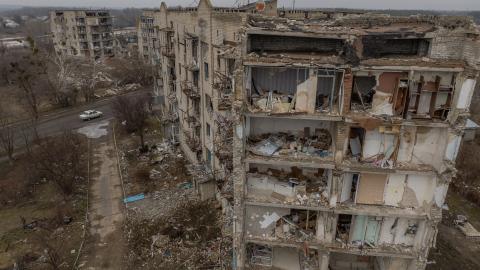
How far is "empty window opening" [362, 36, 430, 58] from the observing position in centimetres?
1271

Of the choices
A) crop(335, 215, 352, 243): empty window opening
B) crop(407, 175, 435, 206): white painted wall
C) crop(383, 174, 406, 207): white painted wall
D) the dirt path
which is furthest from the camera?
the dirt path

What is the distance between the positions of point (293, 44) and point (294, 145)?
4.24m

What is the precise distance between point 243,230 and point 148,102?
34.4m

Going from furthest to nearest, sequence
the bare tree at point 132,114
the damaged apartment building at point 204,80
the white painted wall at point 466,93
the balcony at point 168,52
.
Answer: the bare tree at point 132,114 < the balcony at point 168,52 < the damaged apartment building at point 204,80 < the white painted wall at point 466,93

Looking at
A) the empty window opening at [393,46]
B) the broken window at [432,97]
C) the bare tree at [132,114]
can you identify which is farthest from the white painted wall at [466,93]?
the bare tree at [132,114]

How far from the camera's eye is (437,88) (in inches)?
491

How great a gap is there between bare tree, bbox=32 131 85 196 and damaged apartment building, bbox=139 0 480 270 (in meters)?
17.4

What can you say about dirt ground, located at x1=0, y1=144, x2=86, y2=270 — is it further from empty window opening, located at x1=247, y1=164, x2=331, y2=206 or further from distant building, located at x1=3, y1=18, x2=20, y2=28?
distant building, located at x1=3, y1=18, x2=20, y2=28

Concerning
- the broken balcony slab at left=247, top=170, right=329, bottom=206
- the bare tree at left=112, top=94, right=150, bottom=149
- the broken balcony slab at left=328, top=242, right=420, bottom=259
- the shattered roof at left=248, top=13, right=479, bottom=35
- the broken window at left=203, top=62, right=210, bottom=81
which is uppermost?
the shattered roof at left=248, top=13, right=479, bottom=35

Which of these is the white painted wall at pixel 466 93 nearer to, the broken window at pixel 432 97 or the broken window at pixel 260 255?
the broken window at pixel 432 97

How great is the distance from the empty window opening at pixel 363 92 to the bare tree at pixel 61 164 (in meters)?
23.5

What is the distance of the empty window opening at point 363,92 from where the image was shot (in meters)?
13.4

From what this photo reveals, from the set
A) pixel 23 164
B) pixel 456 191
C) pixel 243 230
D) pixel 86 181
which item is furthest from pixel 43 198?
pixel 456 191

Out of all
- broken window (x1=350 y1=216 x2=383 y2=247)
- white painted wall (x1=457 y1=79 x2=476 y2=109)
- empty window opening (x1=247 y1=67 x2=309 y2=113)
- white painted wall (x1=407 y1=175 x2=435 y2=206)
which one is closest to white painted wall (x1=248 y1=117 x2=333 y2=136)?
empty window opening (x1=247 y1=67 x2=309 y2=113)
